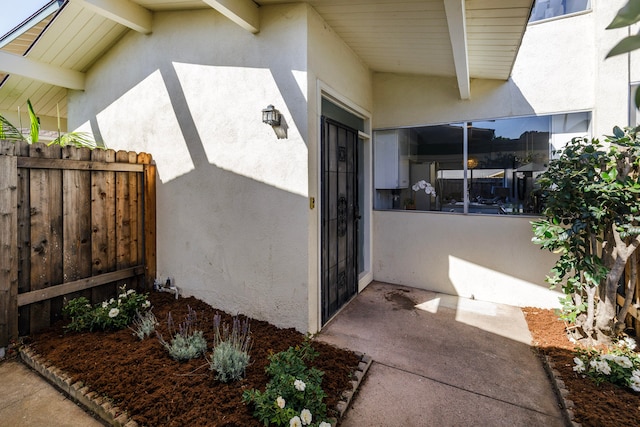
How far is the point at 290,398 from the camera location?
2.13 metres

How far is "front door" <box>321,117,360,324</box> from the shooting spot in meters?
3.59

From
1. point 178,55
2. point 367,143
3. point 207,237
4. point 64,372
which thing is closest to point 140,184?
point 207,237

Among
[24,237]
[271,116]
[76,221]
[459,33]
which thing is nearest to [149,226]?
[76,221]

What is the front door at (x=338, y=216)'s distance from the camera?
3.59 metres

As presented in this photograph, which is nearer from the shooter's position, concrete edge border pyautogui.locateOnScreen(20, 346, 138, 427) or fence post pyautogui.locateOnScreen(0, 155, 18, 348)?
concrete edge border pyautogui.locateOnScreen(20, 346, 138, 427)

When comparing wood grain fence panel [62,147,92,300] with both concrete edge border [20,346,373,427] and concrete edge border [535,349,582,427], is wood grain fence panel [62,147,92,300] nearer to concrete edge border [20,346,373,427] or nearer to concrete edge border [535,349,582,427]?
concrete edge border [20,346,373,427]

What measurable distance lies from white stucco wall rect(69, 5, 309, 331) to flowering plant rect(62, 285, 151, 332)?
2.07ft

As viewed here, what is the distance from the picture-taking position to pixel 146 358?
2715 mm

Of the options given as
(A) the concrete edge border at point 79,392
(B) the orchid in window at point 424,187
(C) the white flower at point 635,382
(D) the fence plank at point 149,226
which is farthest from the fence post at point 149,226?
(C) the white flower at point 635,382

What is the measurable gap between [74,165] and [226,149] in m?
1.64

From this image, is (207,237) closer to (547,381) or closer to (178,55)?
(178,55)

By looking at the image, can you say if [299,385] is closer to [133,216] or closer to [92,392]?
[92,392]

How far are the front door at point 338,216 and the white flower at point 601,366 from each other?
2382 millimetres

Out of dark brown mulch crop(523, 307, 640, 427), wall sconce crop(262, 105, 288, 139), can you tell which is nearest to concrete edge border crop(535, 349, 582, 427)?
dark brown mulch crop(523, 307, 640, 427)
